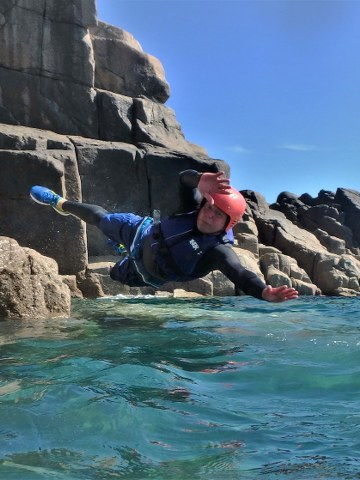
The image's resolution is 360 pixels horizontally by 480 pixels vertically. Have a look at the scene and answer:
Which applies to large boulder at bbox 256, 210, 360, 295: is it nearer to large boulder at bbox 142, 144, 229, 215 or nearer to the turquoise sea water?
large boulder at bbox 142, 144, 229, 215

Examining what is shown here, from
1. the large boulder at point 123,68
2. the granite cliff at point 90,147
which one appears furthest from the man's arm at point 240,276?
the large boulder at point 123,68

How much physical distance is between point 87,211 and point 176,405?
113 inches

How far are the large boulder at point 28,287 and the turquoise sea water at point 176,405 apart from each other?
569 millimetres

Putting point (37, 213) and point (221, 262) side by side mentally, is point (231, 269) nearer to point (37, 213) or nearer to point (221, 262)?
point (221, 262)

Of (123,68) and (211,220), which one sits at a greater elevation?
(123,68)

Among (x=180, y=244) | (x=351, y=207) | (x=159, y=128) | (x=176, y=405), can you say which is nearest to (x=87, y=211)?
(x=180, y=244)

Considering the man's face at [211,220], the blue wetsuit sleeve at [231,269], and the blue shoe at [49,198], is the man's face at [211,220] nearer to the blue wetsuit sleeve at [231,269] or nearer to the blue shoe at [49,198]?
the blue wetsuit sleeve at [231,269]

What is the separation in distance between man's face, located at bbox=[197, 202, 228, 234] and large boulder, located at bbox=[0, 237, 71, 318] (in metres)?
2.84

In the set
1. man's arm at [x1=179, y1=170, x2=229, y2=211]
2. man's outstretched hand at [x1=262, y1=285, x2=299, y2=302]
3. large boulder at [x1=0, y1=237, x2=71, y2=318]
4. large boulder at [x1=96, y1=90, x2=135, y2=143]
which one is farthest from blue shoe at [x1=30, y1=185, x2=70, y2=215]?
large boulder at [x1=96, y1=90, x2=135, y2=143]

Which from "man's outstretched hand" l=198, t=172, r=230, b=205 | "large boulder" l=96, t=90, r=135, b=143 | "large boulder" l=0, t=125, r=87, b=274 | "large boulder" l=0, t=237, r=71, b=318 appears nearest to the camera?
"man's outstretched hand" l=198, t=172, r=230, b=205

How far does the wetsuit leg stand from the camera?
5.66 meters

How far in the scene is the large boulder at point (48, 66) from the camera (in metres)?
13.6

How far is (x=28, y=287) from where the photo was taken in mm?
6941

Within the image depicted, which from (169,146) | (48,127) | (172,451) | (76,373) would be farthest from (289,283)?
(172,451)
